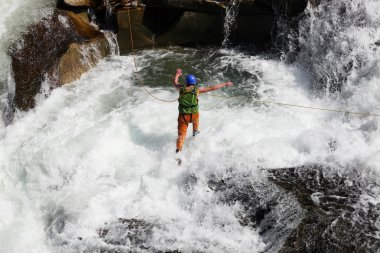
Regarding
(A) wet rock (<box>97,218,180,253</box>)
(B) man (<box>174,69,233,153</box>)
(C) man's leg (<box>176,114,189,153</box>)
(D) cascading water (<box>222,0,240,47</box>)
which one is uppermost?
(D) cascading water (<box>222,0,240,47</box>)

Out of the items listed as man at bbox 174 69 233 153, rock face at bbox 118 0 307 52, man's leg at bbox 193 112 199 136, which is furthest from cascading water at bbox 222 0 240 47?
man's leg at bbox 193 112 199 136

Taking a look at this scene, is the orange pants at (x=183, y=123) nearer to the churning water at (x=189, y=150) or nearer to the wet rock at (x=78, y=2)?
the churning water at (x=189, y=150)

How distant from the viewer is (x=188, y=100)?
6730 millimetres

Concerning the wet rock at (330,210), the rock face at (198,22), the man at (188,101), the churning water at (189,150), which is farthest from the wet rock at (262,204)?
the rock face at (198,22)

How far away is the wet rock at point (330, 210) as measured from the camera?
5031mm

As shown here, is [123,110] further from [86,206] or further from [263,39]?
[263,39]

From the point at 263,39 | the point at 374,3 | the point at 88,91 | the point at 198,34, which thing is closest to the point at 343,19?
the point at 374,3

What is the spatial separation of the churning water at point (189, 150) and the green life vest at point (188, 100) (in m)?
0.77

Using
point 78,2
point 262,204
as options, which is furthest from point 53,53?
point 262,204

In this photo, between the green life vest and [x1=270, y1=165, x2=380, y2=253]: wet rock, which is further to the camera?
the green life vest

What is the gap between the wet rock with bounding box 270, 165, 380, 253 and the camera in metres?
5.03

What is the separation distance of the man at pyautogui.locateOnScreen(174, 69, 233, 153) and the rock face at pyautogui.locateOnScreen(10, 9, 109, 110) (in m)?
3.65

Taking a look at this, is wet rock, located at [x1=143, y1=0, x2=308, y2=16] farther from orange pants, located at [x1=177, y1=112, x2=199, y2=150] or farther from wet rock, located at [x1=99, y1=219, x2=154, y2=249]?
wet rock, located at [x1=99, y1=219, x2=154, y2=249]

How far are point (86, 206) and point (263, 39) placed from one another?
21.1 feet
